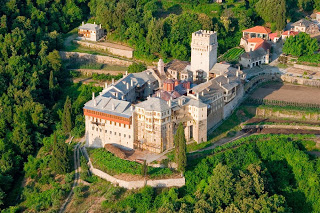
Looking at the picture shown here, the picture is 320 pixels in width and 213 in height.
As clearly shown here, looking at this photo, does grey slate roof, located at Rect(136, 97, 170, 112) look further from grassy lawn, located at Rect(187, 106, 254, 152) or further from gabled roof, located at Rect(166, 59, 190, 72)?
gabled roof, located at Rect(166, 59, 190, 72)

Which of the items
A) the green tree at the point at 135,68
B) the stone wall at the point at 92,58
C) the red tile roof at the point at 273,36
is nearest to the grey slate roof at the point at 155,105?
the green tree at the point at 135,68

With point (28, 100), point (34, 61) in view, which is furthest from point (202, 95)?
point (34, 61)

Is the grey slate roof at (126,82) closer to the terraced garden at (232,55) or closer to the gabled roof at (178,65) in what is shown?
the gabled roof at (178,65)

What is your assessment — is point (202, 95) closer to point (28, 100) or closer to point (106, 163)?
point (106, 163)

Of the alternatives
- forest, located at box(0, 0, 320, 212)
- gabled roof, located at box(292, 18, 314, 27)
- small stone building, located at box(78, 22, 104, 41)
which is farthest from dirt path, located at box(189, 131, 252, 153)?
small stone building, located at box(78, 22, 104, 41)

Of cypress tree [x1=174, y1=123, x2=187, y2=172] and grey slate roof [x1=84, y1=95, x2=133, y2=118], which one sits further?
grey slate roof [x1=84, y1=95, x2=133, y2=118]

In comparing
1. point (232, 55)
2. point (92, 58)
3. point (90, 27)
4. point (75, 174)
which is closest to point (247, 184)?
point (75, 174)
